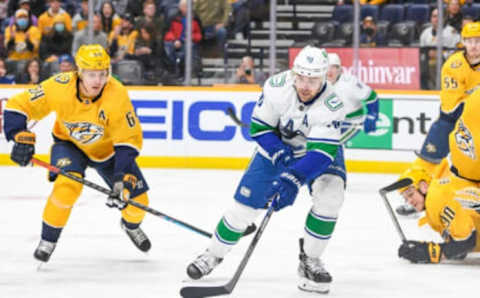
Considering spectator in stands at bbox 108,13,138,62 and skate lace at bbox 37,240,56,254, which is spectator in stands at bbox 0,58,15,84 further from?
skate lace at bbox 37,240,56,254

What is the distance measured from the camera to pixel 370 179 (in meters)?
8.69

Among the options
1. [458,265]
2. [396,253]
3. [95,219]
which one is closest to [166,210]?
[95,219]

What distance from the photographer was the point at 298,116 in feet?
13.7

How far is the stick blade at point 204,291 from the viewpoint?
4.01 metres

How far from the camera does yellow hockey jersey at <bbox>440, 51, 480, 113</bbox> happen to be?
20.5ft

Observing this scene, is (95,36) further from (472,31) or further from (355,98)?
(472,31)

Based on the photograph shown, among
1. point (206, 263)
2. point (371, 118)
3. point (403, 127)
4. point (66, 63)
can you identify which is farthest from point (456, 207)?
point (66, 63)

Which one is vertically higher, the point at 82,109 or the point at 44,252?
the point at 82,109

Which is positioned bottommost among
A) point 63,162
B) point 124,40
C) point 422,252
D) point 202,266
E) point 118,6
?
point 422,252

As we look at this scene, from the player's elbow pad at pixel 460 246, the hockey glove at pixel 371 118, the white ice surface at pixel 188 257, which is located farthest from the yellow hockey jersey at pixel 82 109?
the hockey glove at pixel 371 118

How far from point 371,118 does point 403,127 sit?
298 centimetres

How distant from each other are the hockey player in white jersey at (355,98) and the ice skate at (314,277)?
1.87m

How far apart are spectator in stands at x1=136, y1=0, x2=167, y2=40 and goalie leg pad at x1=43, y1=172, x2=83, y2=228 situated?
4785 mm

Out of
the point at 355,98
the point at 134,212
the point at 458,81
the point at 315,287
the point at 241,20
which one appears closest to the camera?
the point at 315,287
